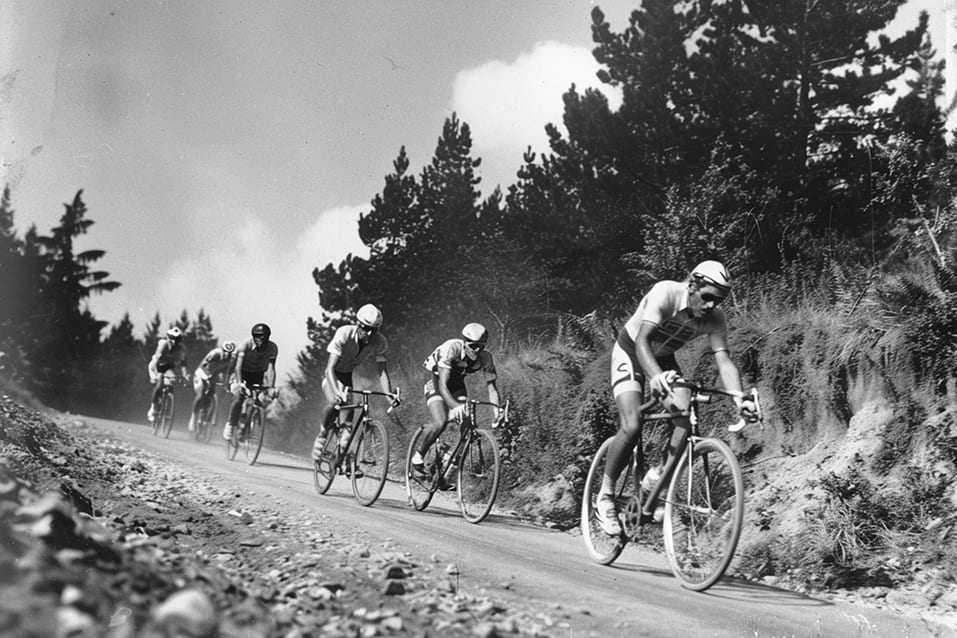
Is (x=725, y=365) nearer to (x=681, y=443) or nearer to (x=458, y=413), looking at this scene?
(x=681, y=443)

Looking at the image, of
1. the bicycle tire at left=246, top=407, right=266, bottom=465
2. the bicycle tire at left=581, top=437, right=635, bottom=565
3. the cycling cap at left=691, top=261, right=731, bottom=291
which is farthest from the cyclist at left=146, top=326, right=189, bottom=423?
the cycling cap at left=691, top=261, right=731, bottom=291

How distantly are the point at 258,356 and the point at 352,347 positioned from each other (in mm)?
4481

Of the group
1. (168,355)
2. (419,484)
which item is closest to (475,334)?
(419,484)

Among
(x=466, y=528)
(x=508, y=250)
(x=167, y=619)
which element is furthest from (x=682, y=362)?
(x=508, y=250)

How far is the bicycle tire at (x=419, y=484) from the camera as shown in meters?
9.22

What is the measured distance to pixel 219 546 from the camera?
19.2 feet

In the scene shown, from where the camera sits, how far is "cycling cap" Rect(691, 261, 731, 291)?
5719mm

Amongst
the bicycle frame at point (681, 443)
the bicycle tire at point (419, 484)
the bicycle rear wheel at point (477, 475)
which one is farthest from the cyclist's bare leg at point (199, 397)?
the bicycle frame at point (681, 443)

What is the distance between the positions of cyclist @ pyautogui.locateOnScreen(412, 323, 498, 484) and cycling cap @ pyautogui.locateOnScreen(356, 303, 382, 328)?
3.00 ft

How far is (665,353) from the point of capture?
6.54 meters

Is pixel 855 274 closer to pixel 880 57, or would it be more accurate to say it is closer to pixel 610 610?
pixel 610 610

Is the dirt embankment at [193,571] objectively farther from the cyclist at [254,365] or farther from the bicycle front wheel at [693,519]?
the cyclist at [254,365]

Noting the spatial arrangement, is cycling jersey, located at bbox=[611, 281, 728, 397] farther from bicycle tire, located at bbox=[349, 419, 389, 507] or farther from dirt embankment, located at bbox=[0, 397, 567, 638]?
bicycle tire, located at bbox=[349, 419, 389, 507]

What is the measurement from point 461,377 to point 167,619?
23.8ft
